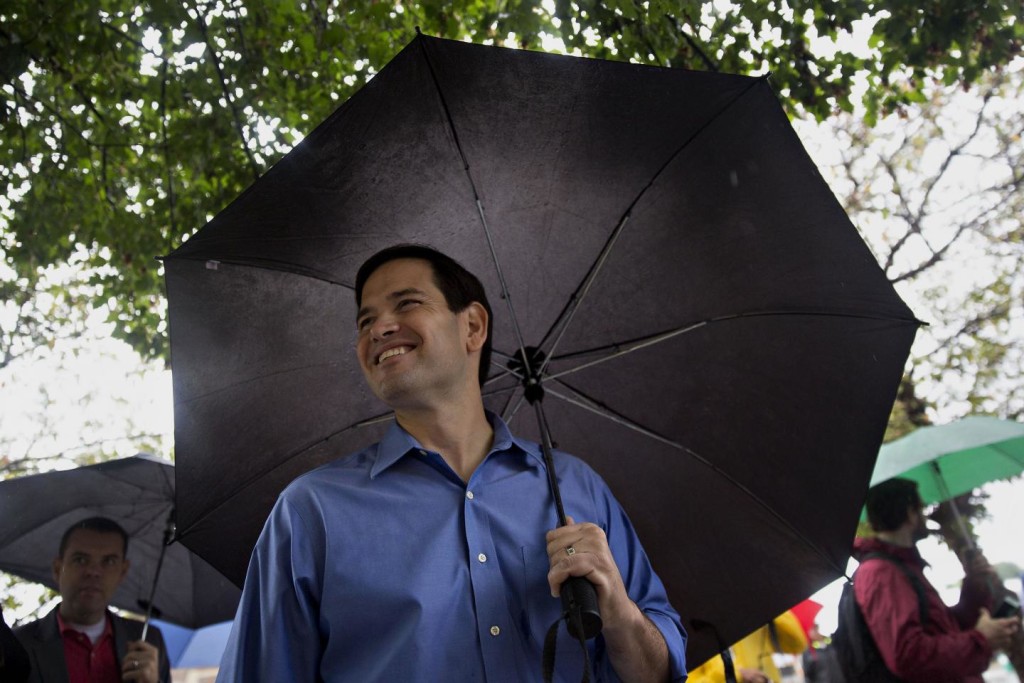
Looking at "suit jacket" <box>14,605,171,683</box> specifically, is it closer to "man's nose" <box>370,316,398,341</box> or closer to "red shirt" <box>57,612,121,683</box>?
"red shirt" <box>57,612,121,683</box>

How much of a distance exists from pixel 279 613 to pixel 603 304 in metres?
1.60

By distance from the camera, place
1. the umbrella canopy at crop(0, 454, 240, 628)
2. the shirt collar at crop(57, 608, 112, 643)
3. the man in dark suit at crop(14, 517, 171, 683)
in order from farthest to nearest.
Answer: the umbrella canopy at crop(0, 454, 240, 628)
the shirt collar at crop(57, 608, 112, 643)
the man in dark suit at crop(14, 517, 171, 683)

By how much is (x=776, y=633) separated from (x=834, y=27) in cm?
408

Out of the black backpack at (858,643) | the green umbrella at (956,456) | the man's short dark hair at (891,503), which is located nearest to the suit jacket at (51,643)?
the black backpack at (858,643)

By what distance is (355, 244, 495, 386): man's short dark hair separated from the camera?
109 inches

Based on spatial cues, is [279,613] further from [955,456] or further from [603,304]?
[955,456]

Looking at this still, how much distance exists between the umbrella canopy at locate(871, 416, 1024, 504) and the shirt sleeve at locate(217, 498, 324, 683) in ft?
17.3

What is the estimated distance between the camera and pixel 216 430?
3.11 metres

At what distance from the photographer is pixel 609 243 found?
3027 millimetres

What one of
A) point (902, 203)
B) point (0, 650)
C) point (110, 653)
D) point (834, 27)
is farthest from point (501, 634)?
point (902, 203)

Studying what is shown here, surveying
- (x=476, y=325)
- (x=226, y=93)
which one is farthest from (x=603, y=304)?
(x=226, y=93)

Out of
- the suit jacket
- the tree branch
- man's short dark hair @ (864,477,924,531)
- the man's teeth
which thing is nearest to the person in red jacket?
man's short dark hair @ (864,477,924,531)

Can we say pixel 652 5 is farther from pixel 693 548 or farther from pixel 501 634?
pixel 501 634

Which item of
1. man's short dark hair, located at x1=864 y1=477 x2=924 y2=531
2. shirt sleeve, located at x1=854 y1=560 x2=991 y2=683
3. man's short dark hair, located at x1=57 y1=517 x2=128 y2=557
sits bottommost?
shirt sleeve, located at x1=854 y1=560 x2=991 y2=683
